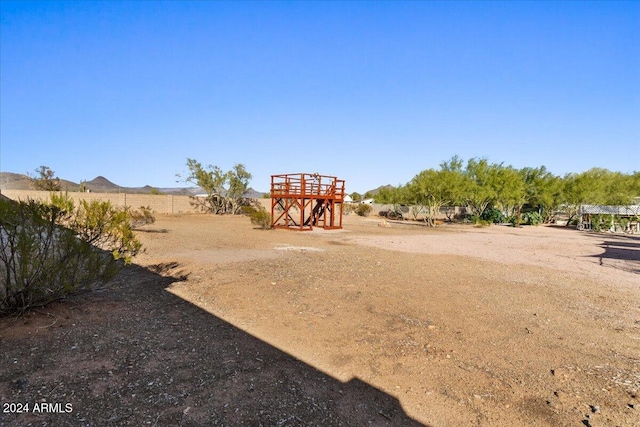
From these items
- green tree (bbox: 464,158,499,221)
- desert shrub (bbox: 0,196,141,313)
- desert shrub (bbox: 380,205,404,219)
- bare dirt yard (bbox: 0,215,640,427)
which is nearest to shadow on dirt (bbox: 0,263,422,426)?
bare dirt yard (bbox: 0,215,640,427)

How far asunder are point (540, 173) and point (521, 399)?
1814 inches

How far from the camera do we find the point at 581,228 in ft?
102

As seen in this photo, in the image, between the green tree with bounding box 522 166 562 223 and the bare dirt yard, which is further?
the green tree with bounding box 522 166 562 223

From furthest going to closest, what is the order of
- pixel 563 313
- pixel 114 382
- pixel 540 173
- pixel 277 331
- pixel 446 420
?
pixel 540 173, pixel 563 313, pixel 277 331, pixel 114 382, pixel 446 420

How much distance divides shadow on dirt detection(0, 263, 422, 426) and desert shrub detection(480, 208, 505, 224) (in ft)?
132

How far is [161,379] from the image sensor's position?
132 inches

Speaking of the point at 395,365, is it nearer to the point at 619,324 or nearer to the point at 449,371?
the point at 449,371

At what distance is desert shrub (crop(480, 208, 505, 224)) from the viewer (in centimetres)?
3916

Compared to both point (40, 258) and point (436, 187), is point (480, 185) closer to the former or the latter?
point (436, 187)

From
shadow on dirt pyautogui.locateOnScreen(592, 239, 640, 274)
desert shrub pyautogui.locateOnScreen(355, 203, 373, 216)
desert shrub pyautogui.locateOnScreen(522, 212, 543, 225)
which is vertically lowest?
shadow on dirt pyautogui.locateOnScreen(592, 239, 640, 274)

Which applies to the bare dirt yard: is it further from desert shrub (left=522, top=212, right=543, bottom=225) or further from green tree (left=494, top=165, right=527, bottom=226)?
desert shrub (left=522, top=212, right=543, bottom=225)

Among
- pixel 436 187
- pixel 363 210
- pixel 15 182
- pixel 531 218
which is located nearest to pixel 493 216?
pixel 531 218

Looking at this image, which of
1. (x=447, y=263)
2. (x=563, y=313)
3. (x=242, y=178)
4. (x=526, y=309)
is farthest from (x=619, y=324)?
(x=242, y=178)

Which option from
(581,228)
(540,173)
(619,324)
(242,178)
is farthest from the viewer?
(540,173)
